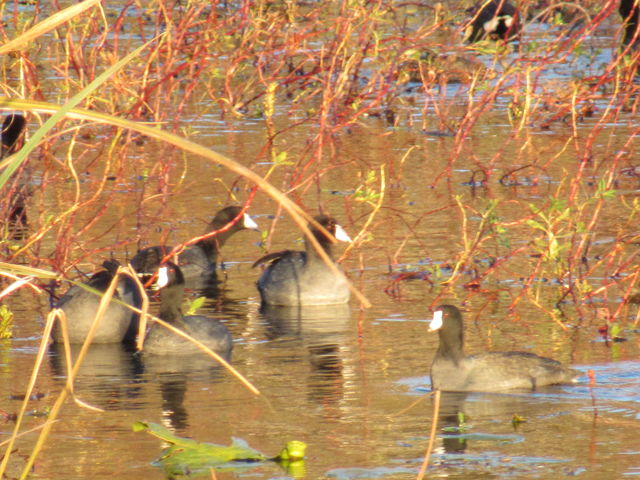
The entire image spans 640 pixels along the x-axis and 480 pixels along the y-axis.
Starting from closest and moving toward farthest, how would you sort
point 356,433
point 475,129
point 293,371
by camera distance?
point 356,433 < point 293,371 < point 475,129

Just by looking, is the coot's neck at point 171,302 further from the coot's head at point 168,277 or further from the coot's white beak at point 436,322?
the coot's white beak at point 436,322

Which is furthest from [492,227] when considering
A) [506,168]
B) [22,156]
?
[22,156]

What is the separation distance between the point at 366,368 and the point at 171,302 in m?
1.88

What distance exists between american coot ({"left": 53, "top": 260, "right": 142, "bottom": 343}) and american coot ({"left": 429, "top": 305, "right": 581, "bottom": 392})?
9.00 feet

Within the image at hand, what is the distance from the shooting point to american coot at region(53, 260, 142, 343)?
A: 33.8 feet

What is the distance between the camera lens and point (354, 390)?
346 inches

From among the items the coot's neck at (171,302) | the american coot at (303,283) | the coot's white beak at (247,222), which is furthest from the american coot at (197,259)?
the coot's neck at (171,302)

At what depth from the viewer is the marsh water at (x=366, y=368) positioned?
726cm

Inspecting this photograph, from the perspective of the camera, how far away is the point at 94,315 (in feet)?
33.4

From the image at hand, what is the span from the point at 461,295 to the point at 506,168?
5266 millimetres

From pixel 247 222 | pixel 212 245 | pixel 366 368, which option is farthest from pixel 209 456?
pixel 247 222

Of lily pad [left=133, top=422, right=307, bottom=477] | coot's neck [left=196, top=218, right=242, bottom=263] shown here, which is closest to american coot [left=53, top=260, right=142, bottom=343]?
coot's neck [left=196, top=218, right=242, bottom=263]

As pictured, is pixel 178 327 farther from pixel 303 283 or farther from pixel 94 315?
pixel 303 283

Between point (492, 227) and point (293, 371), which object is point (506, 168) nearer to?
point (492, 227)
